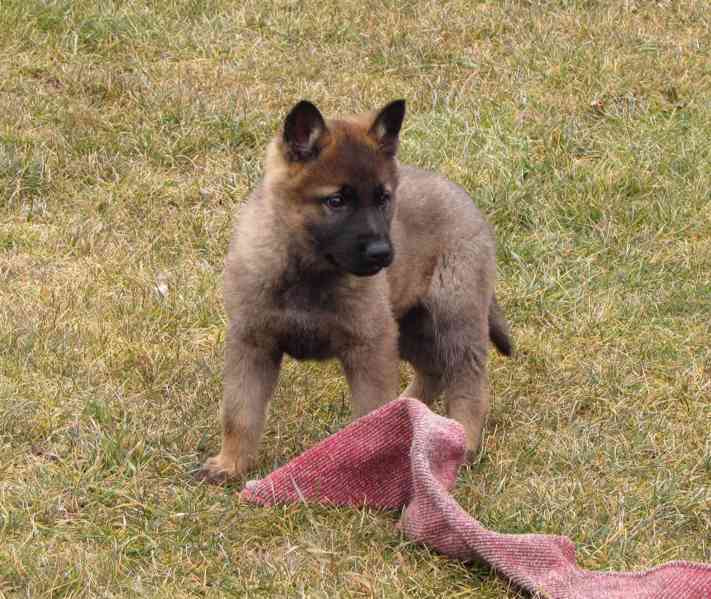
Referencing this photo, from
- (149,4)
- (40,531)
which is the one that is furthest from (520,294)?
(149,4)

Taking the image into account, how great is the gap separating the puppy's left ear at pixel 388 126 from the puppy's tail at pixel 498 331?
3.76 feet

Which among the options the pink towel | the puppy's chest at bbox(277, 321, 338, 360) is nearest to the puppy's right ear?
the puppy's chest at bbox(277, 321, 338, 360)

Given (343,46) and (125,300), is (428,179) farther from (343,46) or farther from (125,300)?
(343,46)

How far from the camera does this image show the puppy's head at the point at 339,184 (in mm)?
4879

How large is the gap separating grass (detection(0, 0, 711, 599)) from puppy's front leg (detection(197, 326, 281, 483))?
147 millimetres

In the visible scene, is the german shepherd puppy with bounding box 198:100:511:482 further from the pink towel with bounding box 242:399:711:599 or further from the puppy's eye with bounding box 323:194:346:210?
the pink towel with bounding box 242:399:711:599

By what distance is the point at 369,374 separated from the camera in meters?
5.06

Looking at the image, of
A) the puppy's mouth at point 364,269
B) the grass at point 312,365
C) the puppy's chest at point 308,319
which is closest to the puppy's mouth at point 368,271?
the puppy's mouth at point 364,269

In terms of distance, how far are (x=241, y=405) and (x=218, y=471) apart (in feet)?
0.86

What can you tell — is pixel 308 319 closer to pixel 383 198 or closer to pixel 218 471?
pixel 383 198

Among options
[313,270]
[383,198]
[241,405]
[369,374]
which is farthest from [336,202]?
[241,405]

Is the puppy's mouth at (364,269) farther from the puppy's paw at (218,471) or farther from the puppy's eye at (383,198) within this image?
the puppy's paw at (218,471)

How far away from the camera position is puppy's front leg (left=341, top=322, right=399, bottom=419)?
199 inches

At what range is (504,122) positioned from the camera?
27.7ft
